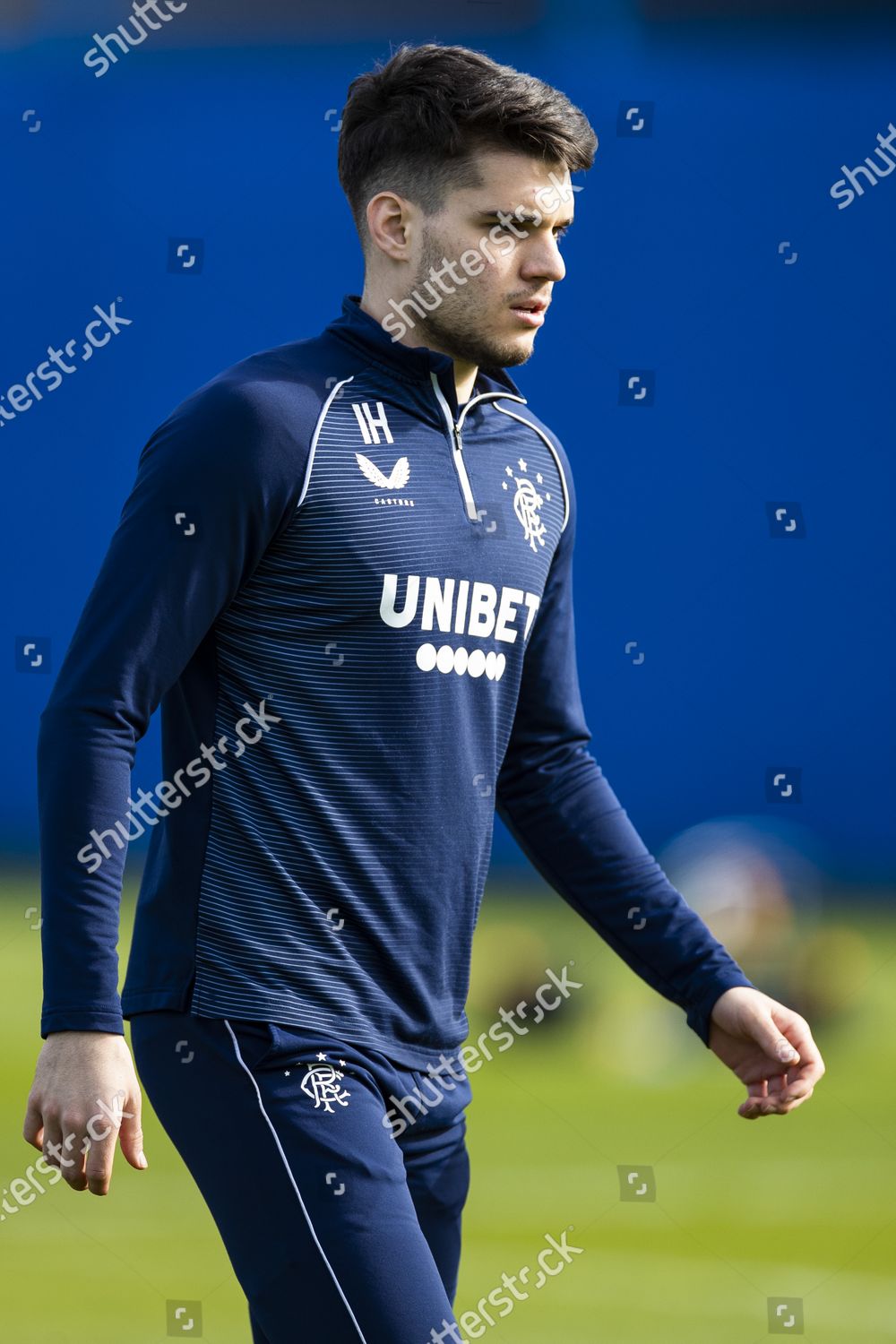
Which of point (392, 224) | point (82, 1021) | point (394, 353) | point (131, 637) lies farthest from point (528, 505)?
point (82, 1021)

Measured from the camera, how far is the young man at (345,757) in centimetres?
132

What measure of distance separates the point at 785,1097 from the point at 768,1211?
4.50 feet

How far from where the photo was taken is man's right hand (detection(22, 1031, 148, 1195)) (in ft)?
4.00

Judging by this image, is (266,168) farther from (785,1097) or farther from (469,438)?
(785,1097)

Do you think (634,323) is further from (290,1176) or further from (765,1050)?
(290,1176)

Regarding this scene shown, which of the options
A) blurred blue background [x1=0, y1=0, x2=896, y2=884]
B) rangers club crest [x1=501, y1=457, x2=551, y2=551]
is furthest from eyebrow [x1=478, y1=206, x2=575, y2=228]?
blurred blue background [x1=0, y1=0, x2=896, y2=884]

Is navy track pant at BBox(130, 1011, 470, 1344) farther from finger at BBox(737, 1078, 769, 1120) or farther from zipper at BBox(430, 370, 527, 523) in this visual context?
zipper at BBox(430, 370, 527, 523)

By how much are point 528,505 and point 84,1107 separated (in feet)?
2.45

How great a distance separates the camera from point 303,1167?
134cm

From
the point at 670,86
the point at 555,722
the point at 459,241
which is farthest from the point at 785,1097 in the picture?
the point at 670,86

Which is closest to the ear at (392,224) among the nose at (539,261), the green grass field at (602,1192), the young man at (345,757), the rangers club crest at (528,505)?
the young man at (345,757)

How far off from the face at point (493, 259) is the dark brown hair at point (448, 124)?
2cm

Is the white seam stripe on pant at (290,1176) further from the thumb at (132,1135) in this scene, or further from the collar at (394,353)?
the collar at (394,353)

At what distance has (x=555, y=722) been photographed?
176 cm
